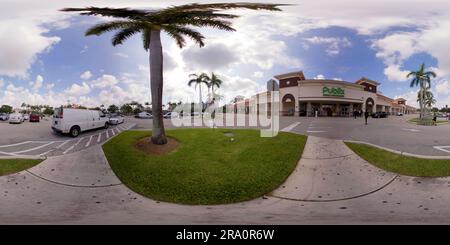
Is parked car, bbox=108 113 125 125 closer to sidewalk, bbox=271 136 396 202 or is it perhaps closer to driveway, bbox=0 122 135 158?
driveway, bbox=0 122 135 158

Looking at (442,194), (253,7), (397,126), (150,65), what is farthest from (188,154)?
(397,126)

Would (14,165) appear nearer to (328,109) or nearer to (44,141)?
(44,141)

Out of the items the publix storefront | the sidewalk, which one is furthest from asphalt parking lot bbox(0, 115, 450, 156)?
the sidewalk

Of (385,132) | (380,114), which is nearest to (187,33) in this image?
(380,114)

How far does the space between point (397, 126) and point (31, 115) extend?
1429 cm

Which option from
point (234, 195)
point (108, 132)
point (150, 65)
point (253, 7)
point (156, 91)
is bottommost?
point (234, 195)

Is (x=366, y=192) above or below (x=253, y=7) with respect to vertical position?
below

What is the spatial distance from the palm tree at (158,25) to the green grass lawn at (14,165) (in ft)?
9.61

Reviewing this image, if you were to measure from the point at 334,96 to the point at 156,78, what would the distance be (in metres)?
4.77

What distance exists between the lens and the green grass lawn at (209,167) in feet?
17.0

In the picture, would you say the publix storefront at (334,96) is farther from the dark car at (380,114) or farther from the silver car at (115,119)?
the silver car at (115,119)

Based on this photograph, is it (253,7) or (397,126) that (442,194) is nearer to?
(397,126)

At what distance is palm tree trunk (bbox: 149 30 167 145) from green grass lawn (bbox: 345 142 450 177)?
5.28 meters

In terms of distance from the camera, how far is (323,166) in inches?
222
